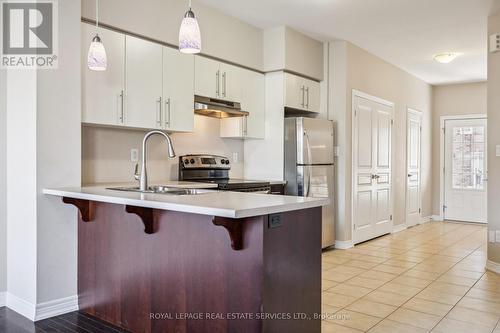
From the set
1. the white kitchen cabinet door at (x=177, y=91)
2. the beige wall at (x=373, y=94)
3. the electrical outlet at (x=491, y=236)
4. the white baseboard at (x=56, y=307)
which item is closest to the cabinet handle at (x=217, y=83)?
the white kitchen cabinet door at (x=177, y=91)

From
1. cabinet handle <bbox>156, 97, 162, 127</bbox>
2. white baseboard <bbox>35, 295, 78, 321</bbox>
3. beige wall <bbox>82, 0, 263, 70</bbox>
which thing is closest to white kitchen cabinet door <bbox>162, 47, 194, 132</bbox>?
cabinet handle <bbox>156, 97, 162, 127</bbox>

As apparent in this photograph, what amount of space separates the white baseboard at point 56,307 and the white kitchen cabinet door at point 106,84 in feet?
4.19

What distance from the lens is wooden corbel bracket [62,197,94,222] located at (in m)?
2.77

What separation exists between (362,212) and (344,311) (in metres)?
2.61

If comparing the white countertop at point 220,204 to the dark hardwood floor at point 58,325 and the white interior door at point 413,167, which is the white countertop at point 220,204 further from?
the white interior door at point 413,167

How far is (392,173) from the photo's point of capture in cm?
625

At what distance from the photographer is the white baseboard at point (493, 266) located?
4064 millimetres

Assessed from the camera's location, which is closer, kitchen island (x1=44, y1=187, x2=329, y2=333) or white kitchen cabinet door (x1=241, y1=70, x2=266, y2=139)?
kitchen island (x1=44, y1=187, x2=329, y2=333)

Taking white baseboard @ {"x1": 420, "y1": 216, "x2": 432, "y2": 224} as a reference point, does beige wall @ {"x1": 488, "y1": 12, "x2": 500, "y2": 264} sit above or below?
above

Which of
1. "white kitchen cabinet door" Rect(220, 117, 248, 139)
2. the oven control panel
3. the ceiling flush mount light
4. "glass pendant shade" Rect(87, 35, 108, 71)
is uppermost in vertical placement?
the ceiling flush mount light

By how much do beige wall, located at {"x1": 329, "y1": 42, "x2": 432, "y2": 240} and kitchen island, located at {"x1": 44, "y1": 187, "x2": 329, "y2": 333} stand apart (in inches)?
117

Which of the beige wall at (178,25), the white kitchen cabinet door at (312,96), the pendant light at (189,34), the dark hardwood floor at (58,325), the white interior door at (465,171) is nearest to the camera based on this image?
the pendant light at (189,34)

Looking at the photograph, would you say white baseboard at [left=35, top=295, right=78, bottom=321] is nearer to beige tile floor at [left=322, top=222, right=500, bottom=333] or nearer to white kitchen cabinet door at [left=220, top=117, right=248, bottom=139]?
beige tile floor at [left=322, top=222, right=500, bottom=333]

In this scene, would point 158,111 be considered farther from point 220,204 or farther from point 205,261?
point 220,204
